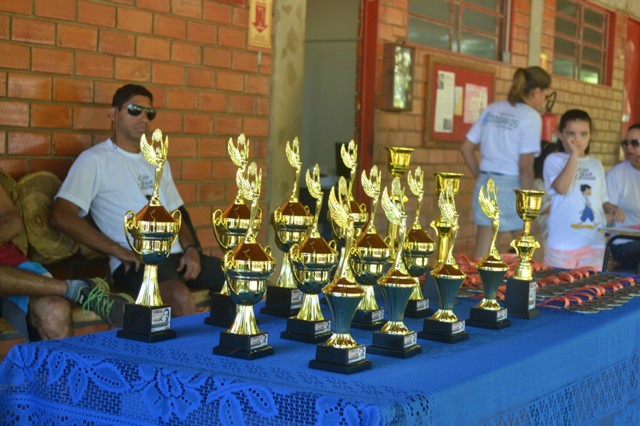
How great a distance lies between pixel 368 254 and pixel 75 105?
224cm

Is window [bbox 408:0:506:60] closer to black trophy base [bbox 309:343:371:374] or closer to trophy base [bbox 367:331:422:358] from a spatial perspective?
trophy base [bbox 367:331:422:358]

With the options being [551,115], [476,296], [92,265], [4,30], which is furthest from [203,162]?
[551,115]

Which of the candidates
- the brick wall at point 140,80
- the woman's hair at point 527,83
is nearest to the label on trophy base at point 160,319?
the brick wall at point 140,80

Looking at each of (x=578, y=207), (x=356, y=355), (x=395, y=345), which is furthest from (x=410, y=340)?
(x=578, y=207)

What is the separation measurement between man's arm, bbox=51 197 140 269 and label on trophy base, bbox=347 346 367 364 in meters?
1.91

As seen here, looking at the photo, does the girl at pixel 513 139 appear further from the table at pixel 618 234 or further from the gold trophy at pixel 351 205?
the gold trophy at pixel 351 205

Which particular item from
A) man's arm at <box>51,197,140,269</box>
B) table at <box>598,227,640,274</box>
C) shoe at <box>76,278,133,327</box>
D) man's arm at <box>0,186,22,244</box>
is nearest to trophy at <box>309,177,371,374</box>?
shoe at <box>76,278,133,327</box>

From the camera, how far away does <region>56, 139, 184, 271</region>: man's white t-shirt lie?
3.74 meters

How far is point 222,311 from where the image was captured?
92.2 inches

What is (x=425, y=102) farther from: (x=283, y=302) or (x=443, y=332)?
(x=443, y=332)

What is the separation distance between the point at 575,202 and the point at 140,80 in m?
2.16

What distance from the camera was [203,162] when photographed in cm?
476

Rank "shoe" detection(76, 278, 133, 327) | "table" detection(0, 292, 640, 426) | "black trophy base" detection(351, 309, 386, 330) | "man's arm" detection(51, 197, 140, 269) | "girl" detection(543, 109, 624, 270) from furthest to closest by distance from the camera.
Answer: "girl" detection(543, 109, 624, 270)
"man's arm" detection(51, 197, 140, 269)
"shoe" detection(76, 278, 133, 327)
"black trophy base" detection(351, 309, 386, 330)
"table" detection(0, 292, 640, 426)

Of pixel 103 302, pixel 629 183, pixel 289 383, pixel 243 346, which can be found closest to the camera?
pixel 289 383
